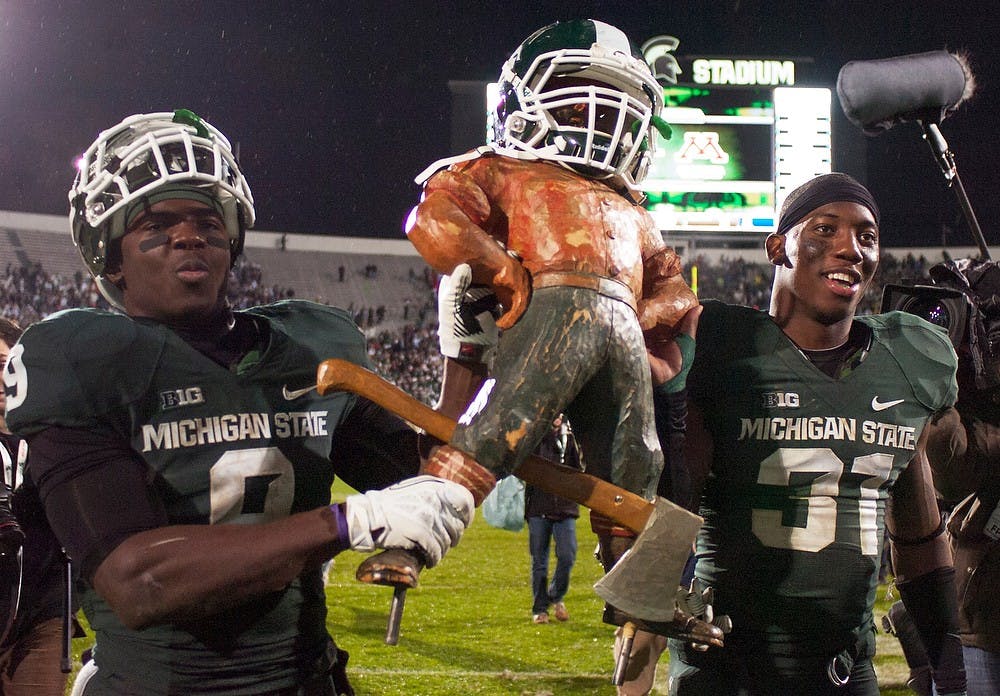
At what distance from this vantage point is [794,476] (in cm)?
213

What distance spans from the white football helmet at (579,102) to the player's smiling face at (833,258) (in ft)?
2.44

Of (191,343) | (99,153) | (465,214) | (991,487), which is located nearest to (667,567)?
(465,214)

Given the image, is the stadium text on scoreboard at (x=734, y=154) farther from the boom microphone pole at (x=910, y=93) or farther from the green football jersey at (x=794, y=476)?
the green football jersey at (x=794, y=476)

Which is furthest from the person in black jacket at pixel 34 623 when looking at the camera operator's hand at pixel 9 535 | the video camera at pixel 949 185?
the video camera at pixel 949 185

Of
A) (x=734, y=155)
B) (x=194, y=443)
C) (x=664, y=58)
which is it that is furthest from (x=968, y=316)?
(x=664, y=58)

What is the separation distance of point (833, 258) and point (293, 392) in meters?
1.27

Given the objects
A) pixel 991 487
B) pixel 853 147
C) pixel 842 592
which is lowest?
pixel 842 592

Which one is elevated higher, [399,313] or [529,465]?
[399,313]

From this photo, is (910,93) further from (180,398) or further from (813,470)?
(180,398)

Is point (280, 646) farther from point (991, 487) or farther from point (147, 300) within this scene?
point (991, 487)

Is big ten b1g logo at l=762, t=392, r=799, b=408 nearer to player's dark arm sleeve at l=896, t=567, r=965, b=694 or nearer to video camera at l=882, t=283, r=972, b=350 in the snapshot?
player's dark arm sleeve at l=896, t=567, r=965, b=694

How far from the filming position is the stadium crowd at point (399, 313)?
23656 mm

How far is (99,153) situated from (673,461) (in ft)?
3.78

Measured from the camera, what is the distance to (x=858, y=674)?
7.04 ft
